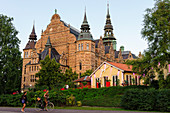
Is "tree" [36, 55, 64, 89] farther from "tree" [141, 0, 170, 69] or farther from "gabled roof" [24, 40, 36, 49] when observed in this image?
"gabled roof" [24, 40, 36, 49]

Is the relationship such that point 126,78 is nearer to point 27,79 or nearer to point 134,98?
point 134,98

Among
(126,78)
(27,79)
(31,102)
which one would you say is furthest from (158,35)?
(27,79)

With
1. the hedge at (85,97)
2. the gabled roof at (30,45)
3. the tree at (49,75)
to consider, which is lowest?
the hedge at (85,97)

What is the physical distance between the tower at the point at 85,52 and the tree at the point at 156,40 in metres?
35.7

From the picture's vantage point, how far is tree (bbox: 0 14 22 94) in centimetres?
3556

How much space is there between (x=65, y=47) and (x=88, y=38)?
9356 mm

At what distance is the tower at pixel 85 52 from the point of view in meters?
63.1

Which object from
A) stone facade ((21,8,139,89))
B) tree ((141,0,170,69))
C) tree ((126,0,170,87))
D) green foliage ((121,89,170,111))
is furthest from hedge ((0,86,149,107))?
stone facade ((21,8,139,89))

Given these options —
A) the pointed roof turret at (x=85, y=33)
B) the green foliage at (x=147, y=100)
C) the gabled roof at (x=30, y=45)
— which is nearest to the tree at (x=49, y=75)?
the pointed roof turret at (x=85, y=33)

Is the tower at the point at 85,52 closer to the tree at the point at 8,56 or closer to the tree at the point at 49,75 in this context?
the tree at the point at 49,75

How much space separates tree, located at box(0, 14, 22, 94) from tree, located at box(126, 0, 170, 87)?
20.7m

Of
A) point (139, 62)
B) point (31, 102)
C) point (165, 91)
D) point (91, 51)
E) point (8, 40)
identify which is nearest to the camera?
point (165, 91)

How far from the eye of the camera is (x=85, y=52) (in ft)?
209

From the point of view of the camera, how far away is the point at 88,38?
213 ft
